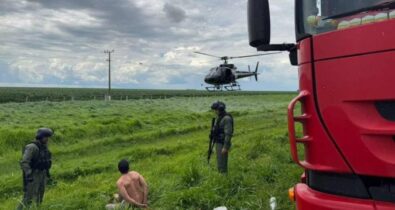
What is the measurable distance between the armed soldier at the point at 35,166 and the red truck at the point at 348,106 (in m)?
5.80

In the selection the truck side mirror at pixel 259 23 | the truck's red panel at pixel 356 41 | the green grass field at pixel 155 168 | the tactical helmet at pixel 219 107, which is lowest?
the green grass field at pixel 155 168

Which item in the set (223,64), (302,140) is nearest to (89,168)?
(302,140)

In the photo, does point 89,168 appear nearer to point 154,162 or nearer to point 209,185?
point 154,162

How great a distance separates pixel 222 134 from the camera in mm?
9656

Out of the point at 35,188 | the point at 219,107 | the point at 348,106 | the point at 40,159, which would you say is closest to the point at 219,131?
the point at 219,107

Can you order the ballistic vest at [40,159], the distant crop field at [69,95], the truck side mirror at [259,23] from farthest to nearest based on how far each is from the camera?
the distant crop field at [69,95], the ballistic vest at [40,159], the truck side mirror at [259,23]

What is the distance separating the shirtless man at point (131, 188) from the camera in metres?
6.98

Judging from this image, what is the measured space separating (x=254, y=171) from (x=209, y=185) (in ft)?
4.71

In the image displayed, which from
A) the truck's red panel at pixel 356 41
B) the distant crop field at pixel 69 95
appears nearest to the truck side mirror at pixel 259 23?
the truck's red panel at pixel 356 41

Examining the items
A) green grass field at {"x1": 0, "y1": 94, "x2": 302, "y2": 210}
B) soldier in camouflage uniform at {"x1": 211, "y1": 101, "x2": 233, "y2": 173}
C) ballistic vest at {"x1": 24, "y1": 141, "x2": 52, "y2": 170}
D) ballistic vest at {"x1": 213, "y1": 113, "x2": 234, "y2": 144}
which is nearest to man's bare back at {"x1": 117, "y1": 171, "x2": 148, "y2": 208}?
green grass field at {"x1": 0, "y1": 94, "x2": 302, "y2": 210}

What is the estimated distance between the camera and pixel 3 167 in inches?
536

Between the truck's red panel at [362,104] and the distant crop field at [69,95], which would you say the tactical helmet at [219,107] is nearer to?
the truck's red panel at [362,104]

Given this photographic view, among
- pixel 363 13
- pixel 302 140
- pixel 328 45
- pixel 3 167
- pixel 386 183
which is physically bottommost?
pixel 3 167

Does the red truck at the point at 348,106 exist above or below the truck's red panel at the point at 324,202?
above
